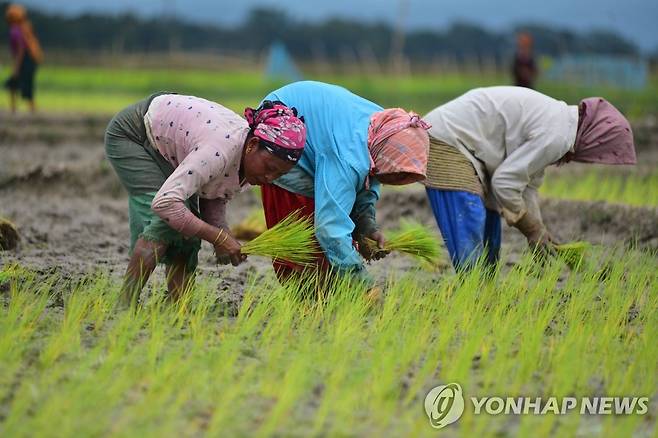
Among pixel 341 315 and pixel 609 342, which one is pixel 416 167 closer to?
pixel 341 315

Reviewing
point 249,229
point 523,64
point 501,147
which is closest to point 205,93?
point 523,64

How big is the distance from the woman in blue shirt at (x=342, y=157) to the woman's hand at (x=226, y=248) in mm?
330

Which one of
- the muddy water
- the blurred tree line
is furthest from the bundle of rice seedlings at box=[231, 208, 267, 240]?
the blurred tree line

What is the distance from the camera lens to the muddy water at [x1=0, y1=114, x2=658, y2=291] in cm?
580

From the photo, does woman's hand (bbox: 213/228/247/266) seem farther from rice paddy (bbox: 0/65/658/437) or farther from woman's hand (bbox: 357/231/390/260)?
woman's hand (bbox: 357/231/390/260)

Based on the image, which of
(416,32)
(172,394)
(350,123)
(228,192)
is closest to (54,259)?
(228,192)

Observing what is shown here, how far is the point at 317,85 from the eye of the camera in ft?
14.4

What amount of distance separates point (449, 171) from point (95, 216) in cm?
364

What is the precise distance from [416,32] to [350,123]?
5052 cm

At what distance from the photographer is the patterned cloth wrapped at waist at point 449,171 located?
16.0 feet

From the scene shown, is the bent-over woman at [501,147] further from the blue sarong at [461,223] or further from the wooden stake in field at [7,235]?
the wooden stake in field at [7,235]

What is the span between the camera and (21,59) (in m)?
12.3

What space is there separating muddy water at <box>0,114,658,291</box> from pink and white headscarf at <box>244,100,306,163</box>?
109 centimetres

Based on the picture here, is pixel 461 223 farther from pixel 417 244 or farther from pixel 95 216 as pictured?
pixel 95 216
